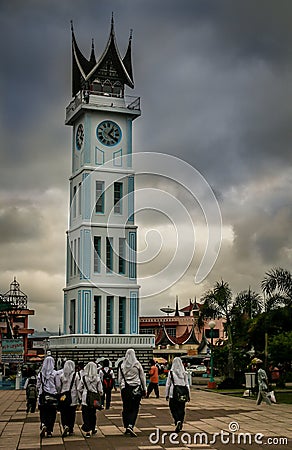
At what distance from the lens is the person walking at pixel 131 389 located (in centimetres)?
1460

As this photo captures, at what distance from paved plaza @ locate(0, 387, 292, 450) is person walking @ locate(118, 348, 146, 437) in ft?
1.14

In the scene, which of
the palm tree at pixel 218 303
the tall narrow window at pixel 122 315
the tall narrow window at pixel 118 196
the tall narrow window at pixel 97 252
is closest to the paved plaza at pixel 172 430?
the palm tree at pixel 218 303

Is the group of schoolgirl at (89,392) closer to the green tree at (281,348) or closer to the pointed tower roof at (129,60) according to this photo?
the green tree at (281,348)

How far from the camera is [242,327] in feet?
121

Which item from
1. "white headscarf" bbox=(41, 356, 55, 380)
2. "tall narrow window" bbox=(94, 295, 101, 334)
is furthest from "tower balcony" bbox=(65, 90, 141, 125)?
"white headscarf" bbox=(41, 356, 55, 380)

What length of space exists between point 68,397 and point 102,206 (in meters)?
31.7

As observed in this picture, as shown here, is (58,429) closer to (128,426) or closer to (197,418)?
(128,426)

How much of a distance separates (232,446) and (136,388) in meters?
2.56

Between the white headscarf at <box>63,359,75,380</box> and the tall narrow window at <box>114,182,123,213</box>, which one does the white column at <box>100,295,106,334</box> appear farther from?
the white headscarf at <box>63,359,75,380</box>

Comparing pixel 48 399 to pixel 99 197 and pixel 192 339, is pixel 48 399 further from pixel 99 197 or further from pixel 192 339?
pixel 192 339

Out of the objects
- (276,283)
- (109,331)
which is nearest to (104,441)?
(276,283)

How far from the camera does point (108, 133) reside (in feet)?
155

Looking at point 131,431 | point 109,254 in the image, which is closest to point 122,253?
point 109,254

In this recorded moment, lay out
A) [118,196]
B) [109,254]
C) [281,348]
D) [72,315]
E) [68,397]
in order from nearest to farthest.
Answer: [68,397], [281,348], [109,254], [72,315], [118,196]
